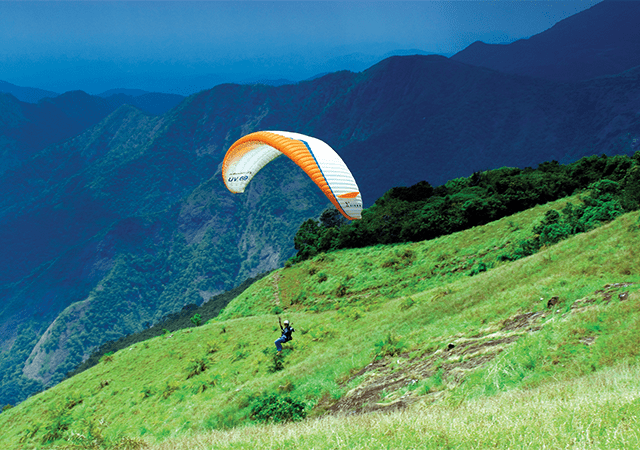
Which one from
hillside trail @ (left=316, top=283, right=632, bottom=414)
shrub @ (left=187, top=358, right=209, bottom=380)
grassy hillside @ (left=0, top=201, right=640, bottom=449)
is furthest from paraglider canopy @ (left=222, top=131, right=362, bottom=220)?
shrub @ (left=187, top=358, right=209, bottom=380)

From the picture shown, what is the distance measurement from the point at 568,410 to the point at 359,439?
8.66 feet

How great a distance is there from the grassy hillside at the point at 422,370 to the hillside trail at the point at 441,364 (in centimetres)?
6

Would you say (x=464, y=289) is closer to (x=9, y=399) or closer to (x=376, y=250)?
(x=376, y=250)

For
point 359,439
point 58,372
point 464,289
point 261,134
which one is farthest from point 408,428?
point 58,372

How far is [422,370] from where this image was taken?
407 inches

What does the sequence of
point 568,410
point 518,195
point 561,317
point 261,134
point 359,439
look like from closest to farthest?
1. point 568,410
2. point 359,439
3. point 561,317
4. point 261,134
5. point 518,195

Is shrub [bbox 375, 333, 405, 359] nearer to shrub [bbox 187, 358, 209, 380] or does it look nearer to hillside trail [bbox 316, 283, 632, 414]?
hillside trail [bbox 316, 283, 632, 414]

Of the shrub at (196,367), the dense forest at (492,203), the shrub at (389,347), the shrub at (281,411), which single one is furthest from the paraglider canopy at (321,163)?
the shrub at (196,367)

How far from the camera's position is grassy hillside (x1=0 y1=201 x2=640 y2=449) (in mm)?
5254

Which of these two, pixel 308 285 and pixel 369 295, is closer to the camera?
pixel 369 295

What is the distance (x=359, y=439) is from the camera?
5.28 metres

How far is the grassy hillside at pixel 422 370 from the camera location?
525 cm

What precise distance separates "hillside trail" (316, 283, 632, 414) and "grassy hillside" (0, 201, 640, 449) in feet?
0.19

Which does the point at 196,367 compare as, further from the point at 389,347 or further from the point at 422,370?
the point at 422,370
